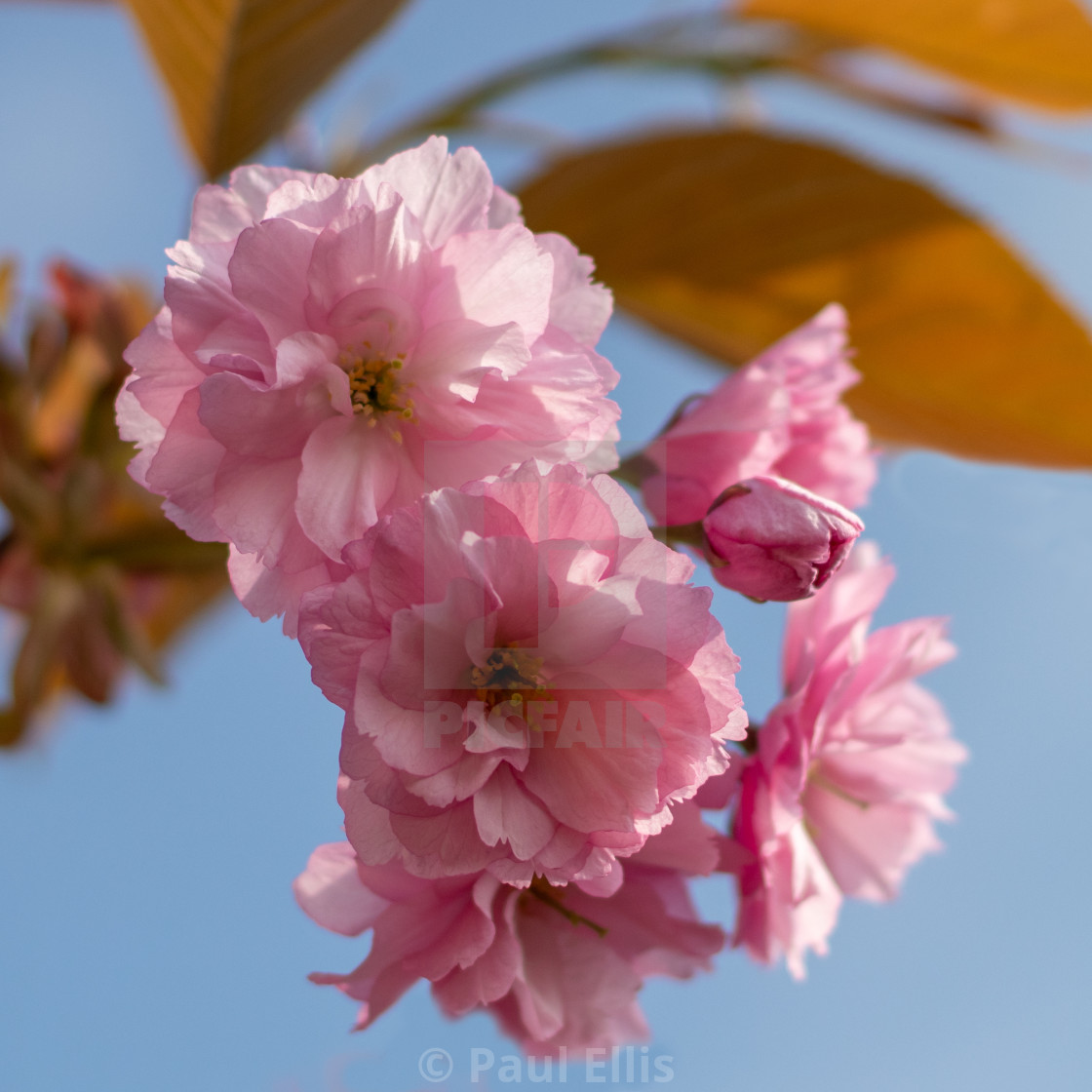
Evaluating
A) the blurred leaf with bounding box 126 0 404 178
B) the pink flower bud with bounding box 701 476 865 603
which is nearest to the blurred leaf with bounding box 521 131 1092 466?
the blurred leaf with bounding box 126 0 404 178

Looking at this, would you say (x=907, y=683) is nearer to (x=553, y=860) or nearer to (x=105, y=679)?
(x=553, y=860)

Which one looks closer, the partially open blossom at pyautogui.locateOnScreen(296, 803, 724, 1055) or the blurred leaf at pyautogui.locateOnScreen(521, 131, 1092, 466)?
the partially open blossom at pyautogui.locateOnScreen(296, 803, 724, 1055)

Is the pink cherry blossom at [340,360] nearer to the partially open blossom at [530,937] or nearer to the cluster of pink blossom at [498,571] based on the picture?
the cluster of pink blossom at [498,571]

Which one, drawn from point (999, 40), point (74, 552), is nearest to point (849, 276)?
point (999, 40)

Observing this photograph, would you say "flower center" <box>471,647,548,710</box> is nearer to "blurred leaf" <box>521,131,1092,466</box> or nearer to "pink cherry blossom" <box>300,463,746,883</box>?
"pink cherry blossom" <box>300,463,746,883</box>

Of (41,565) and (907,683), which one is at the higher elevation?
(907,683)

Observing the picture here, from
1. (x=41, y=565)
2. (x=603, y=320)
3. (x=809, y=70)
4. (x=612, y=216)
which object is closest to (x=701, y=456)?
(x=603, y=320)

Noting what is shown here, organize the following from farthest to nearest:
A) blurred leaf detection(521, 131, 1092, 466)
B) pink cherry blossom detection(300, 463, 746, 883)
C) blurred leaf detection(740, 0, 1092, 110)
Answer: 1. blurred leaf detection(740, 0, 1092, 110)
2. blurred leaf detection(521, 131, 1092, 466)
3. pink cherry blossom detection(300, 463, 746, 883)
